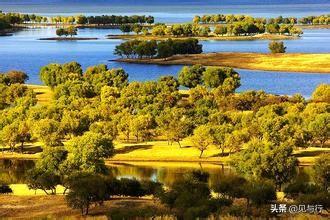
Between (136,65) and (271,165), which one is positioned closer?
(271,165)

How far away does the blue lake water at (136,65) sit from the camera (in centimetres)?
11112

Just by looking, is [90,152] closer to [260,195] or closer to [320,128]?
[260,195]

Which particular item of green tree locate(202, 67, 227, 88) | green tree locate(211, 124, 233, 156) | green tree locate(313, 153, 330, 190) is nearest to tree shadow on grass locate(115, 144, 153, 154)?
green tree locate(211, 124, 233, 156)

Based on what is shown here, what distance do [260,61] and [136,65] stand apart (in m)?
Result: 25.9


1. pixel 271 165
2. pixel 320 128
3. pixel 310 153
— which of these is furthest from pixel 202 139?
pixel 271 165

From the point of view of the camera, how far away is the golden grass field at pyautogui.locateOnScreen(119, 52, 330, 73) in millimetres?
133250

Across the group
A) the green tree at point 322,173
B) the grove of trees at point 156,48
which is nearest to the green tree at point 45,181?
the green tree at point 322,173

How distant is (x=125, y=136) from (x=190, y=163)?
11872 mm

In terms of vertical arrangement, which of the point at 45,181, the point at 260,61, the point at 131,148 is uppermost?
the point at 45,181

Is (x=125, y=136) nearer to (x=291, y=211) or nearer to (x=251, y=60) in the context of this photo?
(x=291, y=211)

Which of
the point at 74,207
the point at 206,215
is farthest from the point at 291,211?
the point at 74,207

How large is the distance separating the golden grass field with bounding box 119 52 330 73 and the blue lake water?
18.0 feet

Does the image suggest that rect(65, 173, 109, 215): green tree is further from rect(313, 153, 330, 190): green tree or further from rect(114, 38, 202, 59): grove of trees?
rect(114, 38, 202, 59): grove of trees

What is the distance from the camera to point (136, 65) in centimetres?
14350
